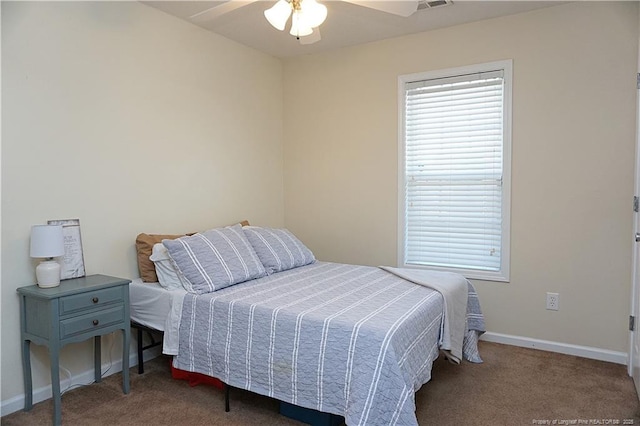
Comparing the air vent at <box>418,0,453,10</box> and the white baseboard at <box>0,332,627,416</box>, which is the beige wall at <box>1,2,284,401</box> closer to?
the white baseboard at <box>0,332,627,416</box>

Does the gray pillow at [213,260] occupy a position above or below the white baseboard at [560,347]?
above

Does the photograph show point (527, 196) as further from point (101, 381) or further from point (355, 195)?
point (101, 381)

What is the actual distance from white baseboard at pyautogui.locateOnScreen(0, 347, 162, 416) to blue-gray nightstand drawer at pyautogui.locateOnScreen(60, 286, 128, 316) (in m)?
0.63

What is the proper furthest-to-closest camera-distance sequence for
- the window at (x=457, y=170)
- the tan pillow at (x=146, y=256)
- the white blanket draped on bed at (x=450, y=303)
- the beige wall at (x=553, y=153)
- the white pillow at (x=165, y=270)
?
1. the window at (x=457, y=170)
2. the beige wall at (x=553, y=153)
3. the tan pillow at (x=146, y=256)
4. the white pillow at (x=165, y=270)
5. the white blanket draped on bed at (x=450, y=303)

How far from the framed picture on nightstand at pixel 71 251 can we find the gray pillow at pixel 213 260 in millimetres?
535

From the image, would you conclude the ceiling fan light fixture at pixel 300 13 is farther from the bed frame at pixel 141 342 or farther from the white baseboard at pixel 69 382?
the white baseboard at pixel 69 382

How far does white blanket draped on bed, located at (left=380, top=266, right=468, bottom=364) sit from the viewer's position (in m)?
2.57

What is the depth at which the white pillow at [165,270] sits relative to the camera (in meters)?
2.79

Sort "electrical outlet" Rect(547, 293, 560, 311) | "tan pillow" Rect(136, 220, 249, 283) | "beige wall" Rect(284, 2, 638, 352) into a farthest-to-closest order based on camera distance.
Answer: "electrical outlet" Rect(547, 293, 560, 311) < "beige wall" Rect(284, 2, 638, 352) < "tan pillow" Rect(136, 220, 249, 283)

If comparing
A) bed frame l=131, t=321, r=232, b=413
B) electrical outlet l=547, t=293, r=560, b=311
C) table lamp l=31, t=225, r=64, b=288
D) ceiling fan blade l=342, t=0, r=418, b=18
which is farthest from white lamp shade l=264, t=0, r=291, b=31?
electrical outlet l=547, t=293, r=560, b=311

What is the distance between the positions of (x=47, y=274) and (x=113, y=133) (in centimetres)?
105

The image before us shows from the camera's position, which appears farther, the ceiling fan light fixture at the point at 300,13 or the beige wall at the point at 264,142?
the beige wall at the point at 264,142

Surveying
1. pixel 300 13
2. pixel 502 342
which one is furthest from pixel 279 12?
pixel 502 342

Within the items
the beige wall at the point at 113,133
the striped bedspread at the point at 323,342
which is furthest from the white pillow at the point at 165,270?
the beige wall at the point at 113,133
